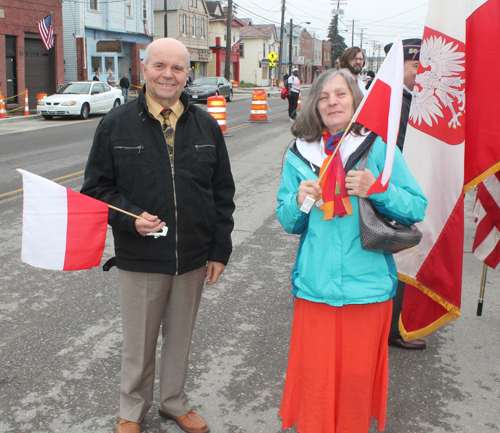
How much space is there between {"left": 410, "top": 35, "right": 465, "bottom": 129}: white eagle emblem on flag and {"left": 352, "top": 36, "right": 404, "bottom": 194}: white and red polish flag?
931 millimetres

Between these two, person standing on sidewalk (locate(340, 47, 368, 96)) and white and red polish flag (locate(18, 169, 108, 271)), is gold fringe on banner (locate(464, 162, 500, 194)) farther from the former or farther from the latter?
person standing on sidewalk (locate(340, 47, 368, 96))

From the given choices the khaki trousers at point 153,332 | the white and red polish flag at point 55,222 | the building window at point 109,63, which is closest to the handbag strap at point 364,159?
the khaki trousers at point 153,332

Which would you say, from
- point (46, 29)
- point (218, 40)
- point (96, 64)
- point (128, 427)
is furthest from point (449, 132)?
point (218, 40)

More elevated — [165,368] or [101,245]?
[101,245]

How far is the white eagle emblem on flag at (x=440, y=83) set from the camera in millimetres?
3328

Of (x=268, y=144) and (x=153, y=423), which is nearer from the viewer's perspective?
(x=153, y=423)

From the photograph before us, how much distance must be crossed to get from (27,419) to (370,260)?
201 centimetres

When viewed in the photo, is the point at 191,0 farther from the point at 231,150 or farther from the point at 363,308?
the point at 363,308

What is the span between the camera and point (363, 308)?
2521 millimetres

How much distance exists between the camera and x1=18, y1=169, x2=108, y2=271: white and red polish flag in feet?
8.62

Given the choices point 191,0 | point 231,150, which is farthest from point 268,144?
point 191,0

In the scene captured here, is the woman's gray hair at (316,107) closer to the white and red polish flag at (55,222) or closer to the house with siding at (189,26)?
the white and red polish flag at (55,222)

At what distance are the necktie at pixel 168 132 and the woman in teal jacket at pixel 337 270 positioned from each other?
55 cm

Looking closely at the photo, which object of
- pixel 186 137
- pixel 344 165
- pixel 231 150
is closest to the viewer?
pixel 344 165
